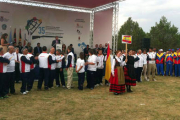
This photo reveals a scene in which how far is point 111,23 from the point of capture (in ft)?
50.8

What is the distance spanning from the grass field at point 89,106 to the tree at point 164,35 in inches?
1177

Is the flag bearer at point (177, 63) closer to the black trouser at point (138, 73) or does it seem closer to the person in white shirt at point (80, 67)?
the black trouser at point (138, 73)

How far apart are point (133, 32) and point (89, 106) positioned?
3663 centimetres

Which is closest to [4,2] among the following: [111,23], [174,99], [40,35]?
[40,35]

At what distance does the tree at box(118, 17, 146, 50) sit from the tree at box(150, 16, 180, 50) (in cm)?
328

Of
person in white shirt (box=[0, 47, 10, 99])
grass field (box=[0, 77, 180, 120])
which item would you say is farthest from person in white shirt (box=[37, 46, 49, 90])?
person in white shirt (box=[0, 47, 10, 99])

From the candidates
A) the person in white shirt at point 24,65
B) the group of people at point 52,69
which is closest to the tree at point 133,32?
the group of people at point 52,69

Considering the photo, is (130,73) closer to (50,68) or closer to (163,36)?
(50,68)

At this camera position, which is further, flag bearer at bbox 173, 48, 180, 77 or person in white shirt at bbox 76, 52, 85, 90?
flag bearer at bbox 173, 48, 180, 77

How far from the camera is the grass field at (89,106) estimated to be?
456 centimetres

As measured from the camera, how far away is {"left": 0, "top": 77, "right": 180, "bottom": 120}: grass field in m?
4.56

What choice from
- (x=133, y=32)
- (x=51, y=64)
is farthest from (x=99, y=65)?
(x=133, y=32)

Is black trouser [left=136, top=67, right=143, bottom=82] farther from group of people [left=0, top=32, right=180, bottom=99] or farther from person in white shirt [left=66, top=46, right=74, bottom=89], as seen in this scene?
person in white shirt [left=66, top=46, right=74, bottom=89]

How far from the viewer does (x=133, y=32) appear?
132 feet
